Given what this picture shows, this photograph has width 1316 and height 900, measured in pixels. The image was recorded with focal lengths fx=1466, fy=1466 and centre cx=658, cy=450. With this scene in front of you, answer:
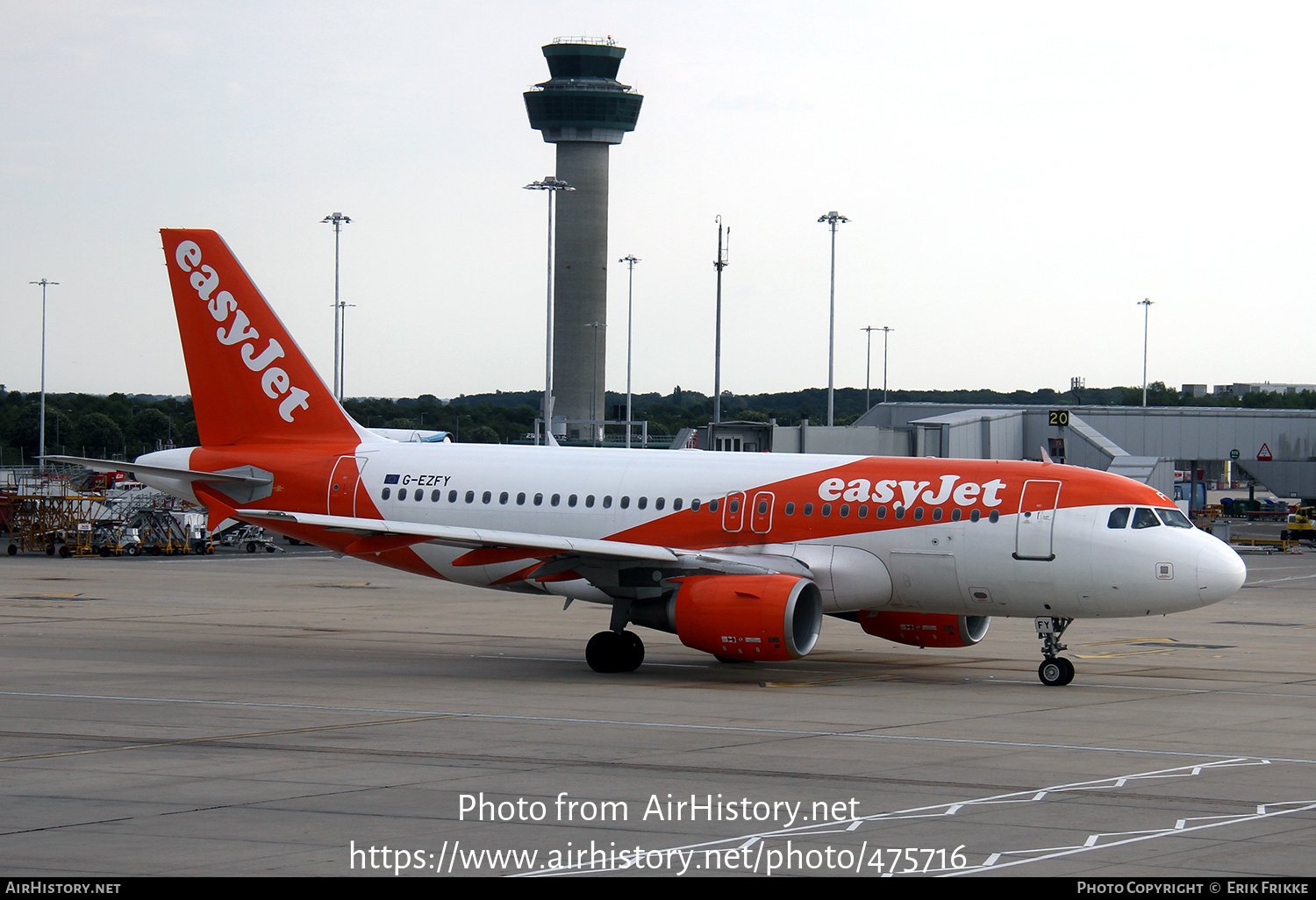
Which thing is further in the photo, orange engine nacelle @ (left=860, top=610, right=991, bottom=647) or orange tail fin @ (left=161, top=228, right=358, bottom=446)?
orange tail fin @ (left=161, top=228, right=358, bottom=446)

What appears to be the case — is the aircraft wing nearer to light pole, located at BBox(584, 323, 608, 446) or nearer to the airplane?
the airplane

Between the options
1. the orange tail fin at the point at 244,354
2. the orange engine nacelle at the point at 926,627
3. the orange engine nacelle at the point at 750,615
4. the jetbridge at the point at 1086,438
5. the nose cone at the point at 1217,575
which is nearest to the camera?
the orange engine nacelle at the point at 750,615

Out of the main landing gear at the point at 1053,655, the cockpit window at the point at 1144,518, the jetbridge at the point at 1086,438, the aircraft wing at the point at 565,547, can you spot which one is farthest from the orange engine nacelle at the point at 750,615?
the jetbridge at the point at 1086,438

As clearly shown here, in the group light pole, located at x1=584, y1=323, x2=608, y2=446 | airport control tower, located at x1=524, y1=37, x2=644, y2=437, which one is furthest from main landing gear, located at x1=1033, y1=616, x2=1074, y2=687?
airport control tower, located at x1=524, y1=37, x2=644, y2=437

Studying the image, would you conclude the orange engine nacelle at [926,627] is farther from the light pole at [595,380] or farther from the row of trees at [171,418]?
the light pole at [595,380]

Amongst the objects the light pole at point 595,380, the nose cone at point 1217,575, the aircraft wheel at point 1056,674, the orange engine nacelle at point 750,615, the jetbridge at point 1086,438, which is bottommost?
the aircraft wheel at point 1056,674

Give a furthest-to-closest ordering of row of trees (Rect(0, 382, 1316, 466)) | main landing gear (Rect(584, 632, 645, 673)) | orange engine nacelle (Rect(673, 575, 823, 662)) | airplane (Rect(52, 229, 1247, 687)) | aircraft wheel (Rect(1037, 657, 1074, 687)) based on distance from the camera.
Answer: row of trees (Rect(0, 382, 1316, 466)), main landing gear (Rect(584, 632, 645, 673)), aircraft wheel (Rect(1037, 657, 1074, 687)), airplane (Rect(52, 229, 1247, 687)), orange engine nacelle (Rect(673, 575, 823, 662))

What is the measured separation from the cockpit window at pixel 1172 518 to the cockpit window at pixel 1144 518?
20 cm

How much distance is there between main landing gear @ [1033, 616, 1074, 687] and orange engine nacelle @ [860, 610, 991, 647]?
5.59ft

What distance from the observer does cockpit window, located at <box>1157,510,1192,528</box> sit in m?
26.4

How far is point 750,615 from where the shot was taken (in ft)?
83.8

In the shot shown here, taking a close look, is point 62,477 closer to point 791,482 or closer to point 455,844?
point 791,482

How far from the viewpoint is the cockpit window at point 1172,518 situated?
2638cm

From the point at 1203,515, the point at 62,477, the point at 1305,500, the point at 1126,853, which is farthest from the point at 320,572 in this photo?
the point at 1305,500
